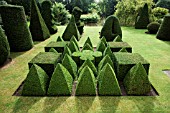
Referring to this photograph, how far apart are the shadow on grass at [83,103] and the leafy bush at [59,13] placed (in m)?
25.3

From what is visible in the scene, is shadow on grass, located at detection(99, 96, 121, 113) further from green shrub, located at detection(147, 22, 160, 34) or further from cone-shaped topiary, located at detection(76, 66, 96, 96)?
green shrub, located at detection(147, 22, 160, 34)

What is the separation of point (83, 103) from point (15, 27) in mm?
8801

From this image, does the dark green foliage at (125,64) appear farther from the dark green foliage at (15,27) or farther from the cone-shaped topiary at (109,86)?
the dark green foliage at (15,27)

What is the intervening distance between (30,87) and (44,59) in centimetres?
172

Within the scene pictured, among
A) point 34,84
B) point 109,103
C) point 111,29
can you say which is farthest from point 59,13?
point 109,103

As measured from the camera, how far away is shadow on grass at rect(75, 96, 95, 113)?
5816 millimetres

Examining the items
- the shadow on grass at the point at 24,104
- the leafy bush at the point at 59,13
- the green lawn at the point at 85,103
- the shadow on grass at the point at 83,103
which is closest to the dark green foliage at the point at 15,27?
the green lawn at the point at 85,103

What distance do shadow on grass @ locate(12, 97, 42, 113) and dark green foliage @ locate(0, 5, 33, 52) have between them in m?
7.15

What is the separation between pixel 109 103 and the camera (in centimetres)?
616

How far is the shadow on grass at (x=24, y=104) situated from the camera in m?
5.77

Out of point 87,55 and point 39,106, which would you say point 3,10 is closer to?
point 87,55

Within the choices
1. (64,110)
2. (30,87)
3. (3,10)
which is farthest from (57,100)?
(3,10)

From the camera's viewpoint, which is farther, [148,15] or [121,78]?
[148,15]

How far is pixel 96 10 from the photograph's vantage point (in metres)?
40.8
